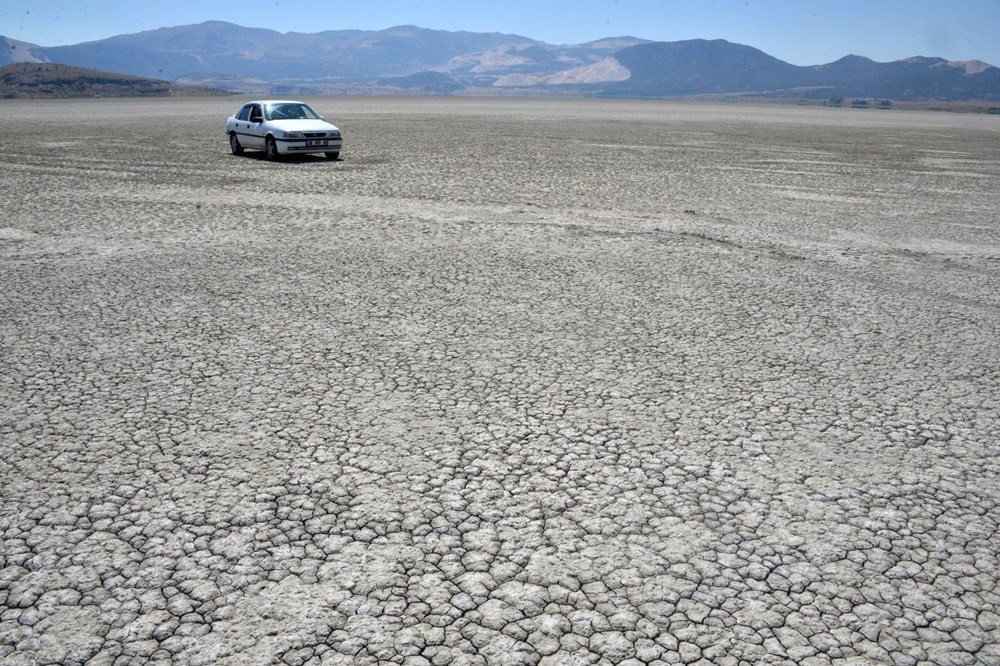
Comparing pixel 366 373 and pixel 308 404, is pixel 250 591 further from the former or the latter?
pixel 366 373

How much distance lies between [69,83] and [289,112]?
513 feet

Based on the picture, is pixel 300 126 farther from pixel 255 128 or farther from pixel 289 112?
pixel 289 112

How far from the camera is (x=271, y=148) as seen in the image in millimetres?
21516

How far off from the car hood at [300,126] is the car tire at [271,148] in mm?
403

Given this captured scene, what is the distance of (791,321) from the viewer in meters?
7.75

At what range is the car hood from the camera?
21.1 meters

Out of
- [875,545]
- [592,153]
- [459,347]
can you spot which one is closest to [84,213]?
[459,347]

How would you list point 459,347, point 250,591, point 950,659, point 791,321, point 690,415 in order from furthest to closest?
point 791,321
point 459,347
point 690,415
point 250,591
point 950,659

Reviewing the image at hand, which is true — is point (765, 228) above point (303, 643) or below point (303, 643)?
above

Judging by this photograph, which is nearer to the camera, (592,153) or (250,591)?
(250,591)

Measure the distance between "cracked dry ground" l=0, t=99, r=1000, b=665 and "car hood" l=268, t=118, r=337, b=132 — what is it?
10.0 m

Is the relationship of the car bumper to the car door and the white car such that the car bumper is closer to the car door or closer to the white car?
the white car

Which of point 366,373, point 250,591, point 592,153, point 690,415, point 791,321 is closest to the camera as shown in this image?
point 250,591

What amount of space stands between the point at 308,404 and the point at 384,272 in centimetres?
392
